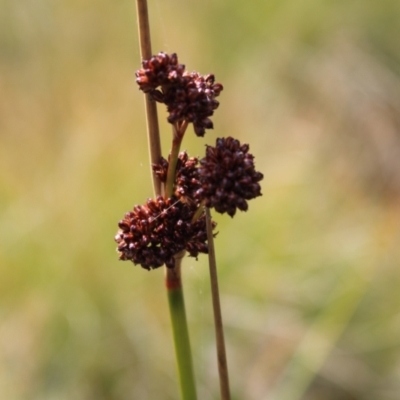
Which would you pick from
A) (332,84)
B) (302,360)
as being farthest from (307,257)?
(332,84)

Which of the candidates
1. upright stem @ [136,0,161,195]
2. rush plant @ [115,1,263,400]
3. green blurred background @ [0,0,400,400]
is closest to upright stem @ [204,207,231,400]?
rush plant @ [115,1,263,400]

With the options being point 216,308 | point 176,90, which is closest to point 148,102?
point 176,90

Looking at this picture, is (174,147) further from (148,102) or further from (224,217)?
(224,217)

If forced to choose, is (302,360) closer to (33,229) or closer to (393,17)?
(33,229)

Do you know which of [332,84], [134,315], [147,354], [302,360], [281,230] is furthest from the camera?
[332,84]

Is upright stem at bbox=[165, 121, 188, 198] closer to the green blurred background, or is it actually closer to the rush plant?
the rush plant

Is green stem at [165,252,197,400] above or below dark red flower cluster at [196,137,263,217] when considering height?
below

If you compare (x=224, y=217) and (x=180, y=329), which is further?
(x=224, y=217)
